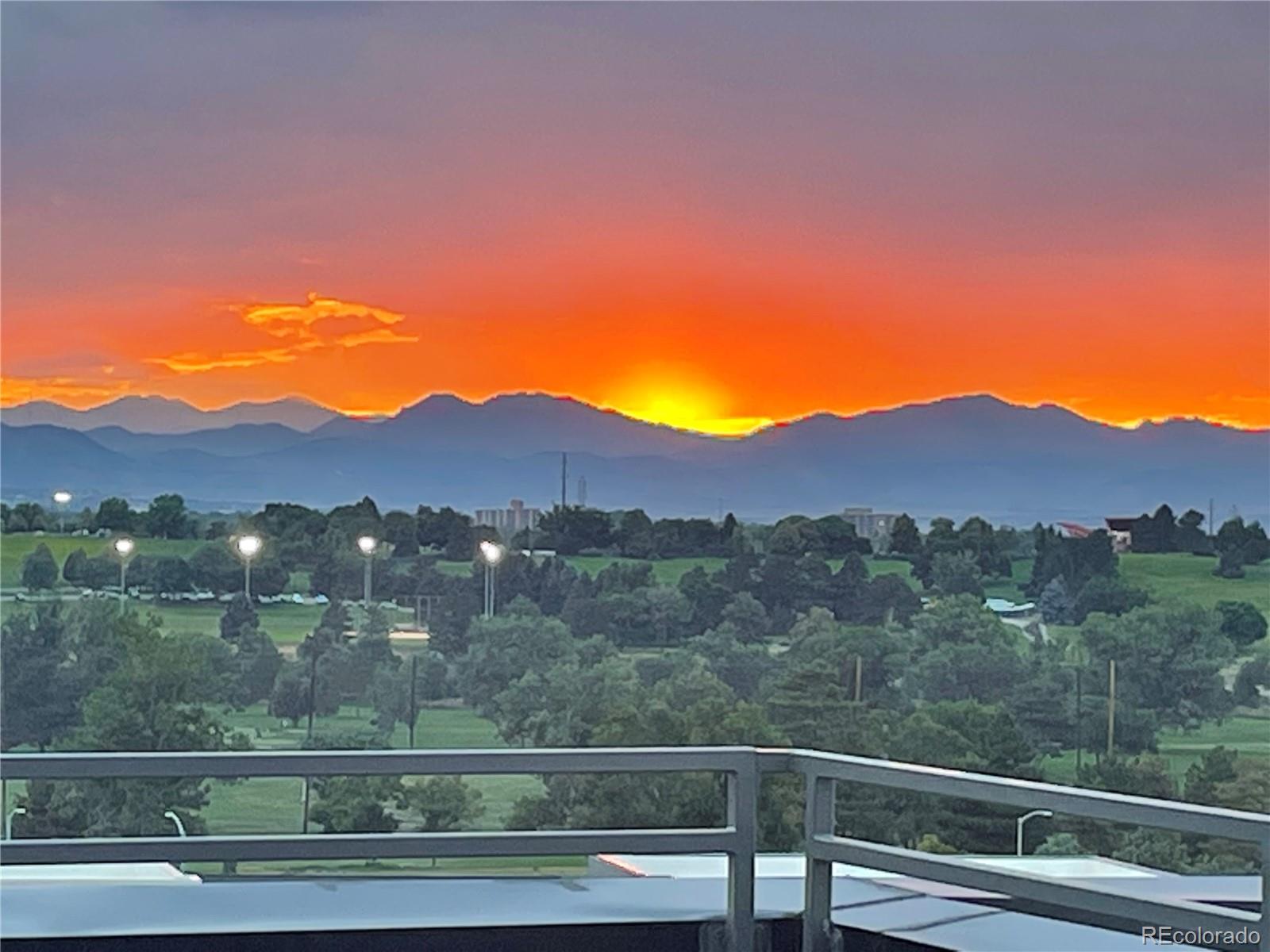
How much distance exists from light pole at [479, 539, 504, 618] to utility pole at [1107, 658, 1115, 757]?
237 cm

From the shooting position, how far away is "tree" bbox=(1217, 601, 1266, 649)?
21.1 feet

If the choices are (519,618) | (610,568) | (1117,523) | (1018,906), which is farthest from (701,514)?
(1018,906)

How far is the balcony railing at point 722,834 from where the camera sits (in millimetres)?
2887

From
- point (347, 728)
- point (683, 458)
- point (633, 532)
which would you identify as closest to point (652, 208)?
point (683, 458)

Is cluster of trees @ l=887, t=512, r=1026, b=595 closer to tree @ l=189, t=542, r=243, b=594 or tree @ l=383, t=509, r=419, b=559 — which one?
tree @ l=383, t=509, r=419, b=559

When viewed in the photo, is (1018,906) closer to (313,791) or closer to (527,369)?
(313,791)

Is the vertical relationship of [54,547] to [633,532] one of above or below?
below

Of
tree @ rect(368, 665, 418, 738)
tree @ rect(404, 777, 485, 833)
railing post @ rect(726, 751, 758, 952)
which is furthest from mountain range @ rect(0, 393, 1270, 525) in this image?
railing post @ rect(726, 751, 758, 952)

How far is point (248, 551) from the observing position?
6.34 meters

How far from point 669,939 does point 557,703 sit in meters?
3.10

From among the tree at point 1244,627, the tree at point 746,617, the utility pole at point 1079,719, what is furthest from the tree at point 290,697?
the tree at point 1244,627

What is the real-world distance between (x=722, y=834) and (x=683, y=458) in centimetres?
328

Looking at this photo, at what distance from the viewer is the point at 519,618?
639cm

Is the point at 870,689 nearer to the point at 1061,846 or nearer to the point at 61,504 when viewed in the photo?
the point at 1061,846
